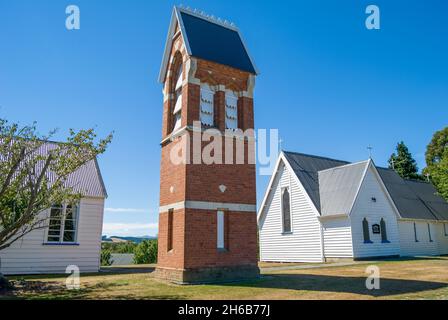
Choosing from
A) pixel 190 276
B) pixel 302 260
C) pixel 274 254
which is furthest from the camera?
pixel 274 254

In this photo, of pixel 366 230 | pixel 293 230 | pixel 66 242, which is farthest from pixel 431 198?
pixel 66 242

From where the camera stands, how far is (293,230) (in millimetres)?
28047

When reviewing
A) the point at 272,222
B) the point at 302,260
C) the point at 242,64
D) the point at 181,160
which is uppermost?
the point at 242,64

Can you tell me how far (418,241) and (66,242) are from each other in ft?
93.5

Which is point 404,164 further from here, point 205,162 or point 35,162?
point 35,162

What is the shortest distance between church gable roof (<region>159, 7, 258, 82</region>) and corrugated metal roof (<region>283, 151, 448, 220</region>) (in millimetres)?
13695

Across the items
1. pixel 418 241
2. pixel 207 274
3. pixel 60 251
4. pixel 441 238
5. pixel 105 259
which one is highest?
pixel 441 238

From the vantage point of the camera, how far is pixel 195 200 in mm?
13836

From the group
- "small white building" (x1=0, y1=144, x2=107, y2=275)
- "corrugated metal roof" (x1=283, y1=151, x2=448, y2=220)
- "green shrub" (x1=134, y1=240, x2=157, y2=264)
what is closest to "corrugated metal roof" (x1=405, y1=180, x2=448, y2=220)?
"corrugated metal roof" (x1=283, y1=151, x2=448, y2=220)

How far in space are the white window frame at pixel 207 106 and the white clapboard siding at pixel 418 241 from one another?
71.9 ft
